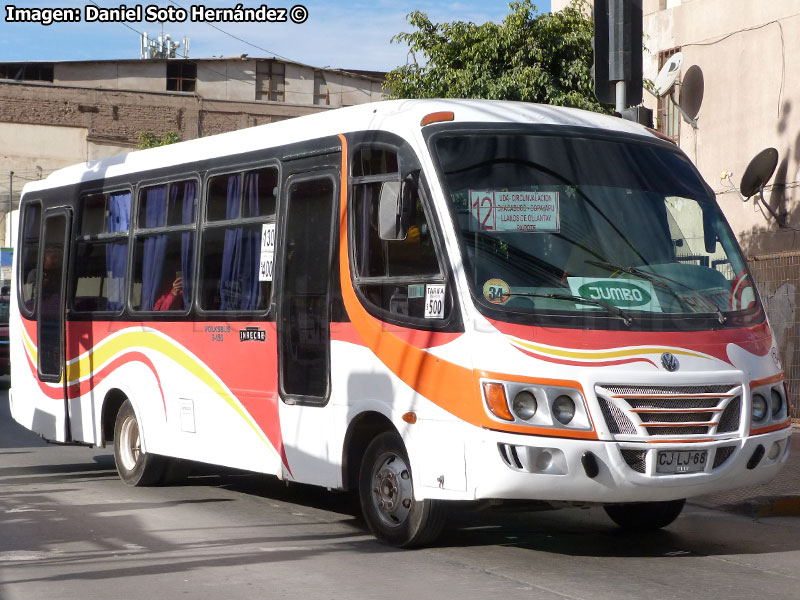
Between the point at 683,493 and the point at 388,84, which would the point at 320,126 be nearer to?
the point at 683,493

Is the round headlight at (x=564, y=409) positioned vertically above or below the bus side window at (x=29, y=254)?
below

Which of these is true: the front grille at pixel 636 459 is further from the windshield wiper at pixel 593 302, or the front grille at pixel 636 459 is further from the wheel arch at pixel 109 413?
the wheel arch at pixel 109 413

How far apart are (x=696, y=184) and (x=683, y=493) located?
230 centimetres

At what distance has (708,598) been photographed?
6.52 meters

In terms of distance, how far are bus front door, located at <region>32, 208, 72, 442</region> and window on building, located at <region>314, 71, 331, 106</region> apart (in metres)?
53.5

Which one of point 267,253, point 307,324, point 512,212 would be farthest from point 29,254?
point 512,212

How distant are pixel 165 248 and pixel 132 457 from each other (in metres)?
1.98

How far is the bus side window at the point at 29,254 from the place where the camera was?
13.2m

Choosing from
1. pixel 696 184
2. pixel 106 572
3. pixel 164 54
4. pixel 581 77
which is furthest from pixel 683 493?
pixel 164 54

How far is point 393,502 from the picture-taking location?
26.3 feet

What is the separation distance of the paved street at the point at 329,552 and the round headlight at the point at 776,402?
A: 0.91 m

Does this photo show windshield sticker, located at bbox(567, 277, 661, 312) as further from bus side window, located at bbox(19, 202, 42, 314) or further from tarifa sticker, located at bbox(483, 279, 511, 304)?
bus side window, located at bbox(19, 202, 42, 314)

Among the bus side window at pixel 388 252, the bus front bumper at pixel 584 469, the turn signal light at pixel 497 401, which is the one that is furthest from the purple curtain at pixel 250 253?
the bus front bumper at pixel 584 469

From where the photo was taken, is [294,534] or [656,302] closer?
[656,302]
